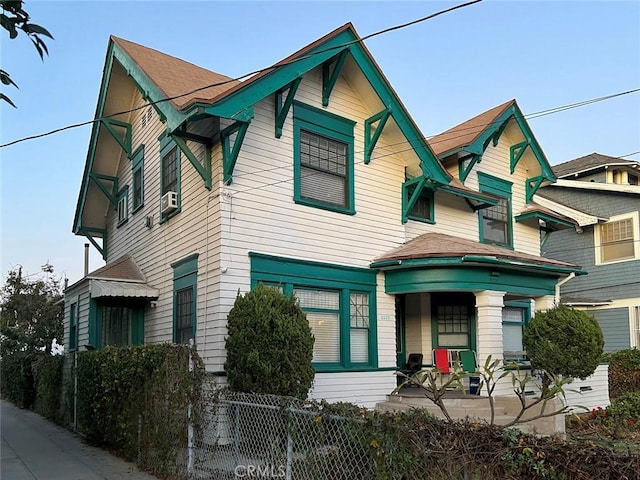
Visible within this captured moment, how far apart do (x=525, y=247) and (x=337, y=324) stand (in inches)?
312

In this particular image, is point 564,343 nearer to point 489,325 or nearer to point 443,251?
point 489,325

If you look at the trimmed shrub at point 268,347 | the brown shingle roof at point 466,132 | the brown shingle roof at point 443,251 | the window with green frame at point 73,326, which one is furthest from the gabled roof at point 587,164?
the window with green frame at point 73,326

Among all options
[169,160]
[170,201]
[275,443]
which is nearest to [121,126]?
[169,160]

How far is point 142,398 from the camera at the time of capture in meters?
8.98

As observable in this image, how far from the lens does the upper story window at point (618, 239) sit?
2055 cm

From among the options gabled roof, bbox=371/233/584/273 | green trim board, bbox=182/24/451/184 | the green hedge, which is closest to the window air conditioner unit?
green trim board, bbox=182/24/451/184

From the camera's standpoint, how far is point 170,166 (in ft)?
41.9

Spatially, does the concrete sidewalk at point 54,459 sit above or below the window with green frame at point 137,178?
below

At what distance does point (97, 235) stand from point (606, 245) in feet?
54.7

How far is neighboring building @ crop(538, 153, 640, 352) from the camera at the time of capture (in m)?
20.7

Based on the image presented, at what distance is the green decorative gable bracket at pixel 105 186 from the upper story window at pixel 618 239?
15947 millimetres

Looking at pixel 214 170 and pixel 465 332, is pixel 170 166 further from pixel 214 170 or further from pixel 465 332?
pixel 465 332

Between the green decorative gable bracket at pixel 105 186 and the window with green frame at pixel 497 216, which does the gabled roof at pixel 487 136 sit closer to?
the window with green frame at pixel 497 216

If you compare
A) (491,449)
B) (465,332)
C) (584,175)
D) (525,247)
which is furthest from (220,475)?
(584,175)
